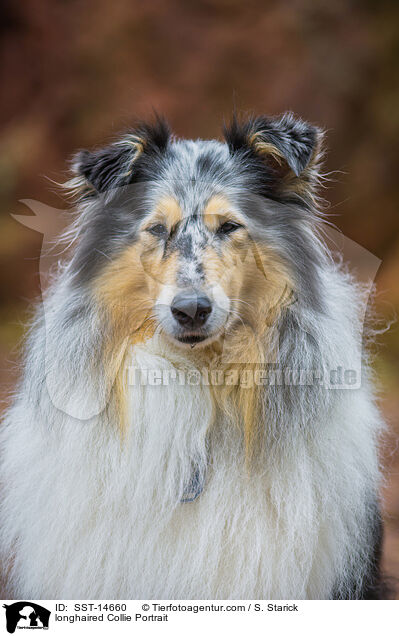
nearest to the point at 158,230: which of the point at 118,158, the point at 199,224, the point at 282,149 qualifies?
the point at 199,224

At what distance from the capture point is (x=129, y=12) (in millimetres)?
1884

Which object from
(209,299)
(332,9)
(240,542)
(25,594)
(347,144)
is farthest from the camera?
(347,144)

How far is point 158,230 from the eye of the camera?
1.57 m

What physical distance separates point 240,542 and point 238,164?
35.1 inches

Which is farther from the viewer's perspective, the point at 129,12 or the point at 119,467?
the point at 129,12

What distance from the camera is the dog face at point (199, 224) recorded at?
1.51 metres

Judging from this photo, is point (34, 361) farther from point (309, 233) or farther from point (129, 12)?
point (129, 12)

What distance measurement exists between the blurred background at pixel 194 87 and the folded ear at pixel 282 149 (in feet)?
0.68

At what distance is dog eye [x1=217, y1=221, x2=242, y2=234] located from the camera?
1.56 m

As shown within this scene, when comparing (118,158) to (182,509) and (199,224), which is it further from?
(182,509)

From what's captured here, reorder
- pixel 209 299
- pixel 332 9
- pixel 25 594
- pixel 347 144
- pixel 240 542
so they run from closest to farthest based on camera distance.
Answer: pixel 209 299 < pixel 240 542 < pixel 25 594 < pixel 332 9 < pixel 347 144
